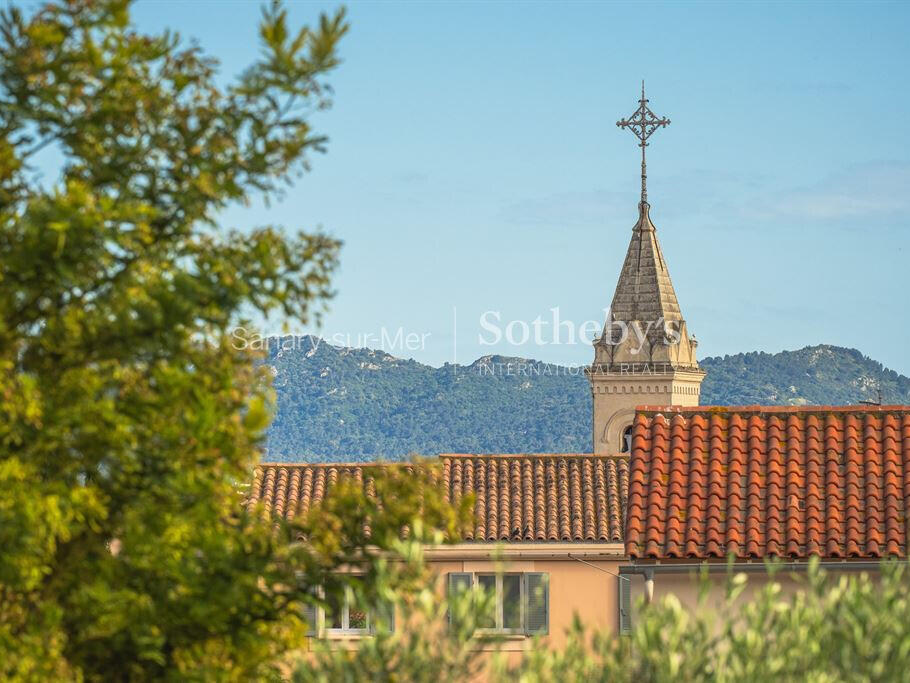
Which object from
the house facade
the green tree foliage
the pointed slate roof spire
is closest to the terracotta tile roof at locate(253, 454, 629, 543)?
the house facade

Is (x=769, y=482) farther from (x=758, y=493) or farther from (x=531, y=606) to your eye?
(x=531, y=606)

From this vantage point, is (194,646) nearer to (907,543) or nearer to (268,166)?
(268,166)

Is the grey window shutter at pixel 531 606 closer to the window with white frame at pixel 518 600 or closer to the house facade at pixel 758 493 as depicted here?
the window with white frame at pixel 518 600

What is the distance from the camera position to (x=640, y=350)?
7962 centimetres

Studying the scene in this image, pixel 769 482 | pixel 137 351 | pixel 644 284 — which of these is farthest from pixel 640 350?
pixel 137 351

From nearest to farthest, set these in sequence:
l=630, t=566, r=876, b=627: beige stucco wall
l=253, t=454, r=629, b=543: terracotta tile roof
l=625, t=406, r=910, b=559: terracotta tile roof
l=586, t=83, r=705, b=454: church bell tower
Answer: l=630, t=566, r=876, b=627: beige stucco wall < l=625, t=406, r=910, b=559: terracotta tile roof < l=253, t=454, r=629, b=543: terracotta tile roof < l=586, t=83, r=705, b=454: church bell tower

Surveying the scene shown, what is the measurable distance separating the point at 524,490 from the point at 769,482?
1998 centimetres

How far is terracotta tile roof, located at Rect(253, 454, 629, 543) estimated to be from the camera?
39.6 meters

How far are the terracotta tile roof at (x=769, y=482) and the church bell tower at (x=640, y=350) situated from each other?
5174cm

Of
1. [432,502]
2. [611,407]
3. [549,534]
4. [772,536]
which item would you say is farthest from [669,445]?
[611,407]

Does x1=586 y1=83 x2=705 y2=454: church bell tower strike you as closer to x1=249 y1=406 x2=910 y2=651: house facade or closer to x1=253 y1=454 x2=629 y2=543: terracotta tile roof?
x1=253 y1=454 x2=629 y2=543: terracotta tile roof

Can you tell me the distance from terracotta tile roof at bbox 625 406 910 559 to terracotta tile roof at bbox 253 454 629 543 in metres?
15.8

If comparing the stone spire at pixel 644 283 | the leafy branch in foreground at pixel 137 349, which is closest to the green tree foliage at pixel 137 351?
the leafy branch in foreground at pixel 137 349

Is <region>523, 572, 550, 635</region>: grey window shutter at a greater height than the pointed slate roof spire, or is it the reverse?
the pointed slate roof spire
